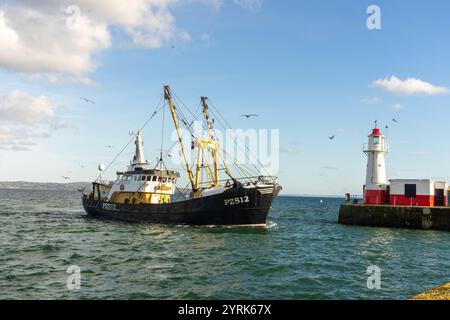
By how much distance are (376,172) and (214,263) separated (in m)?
31.0

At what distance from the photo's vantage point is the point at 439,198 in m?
44.8

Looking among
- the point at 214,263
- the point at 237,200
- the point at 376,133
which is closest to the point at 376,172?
the point at 376,133

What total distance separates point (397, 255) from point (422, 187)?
19677mm

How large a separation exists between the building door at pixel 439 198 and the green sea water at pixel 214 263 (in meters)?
8.29

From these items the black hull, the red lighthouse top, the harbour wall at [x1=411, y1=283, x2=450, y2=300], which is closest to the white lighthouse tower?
the red lighthouse top

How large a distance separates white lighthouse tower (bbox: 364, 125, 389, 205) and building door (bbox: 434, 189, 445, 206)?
5164mm

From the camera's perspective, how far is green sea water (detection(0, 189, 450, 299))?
1661cm

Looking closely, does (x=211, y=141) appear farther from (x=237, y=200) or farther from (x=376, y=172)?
(x=376, y=172)

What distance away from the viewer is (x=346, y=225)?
4741cm

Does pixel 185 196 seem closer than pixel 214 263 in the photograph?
No

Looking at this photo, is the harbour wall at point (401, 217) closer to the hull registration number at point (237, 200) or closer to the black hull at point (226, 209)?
the black hull at point (226, 209)

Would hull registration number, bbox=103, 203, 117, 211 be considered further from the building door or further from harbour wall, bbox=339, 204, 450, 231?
the building door

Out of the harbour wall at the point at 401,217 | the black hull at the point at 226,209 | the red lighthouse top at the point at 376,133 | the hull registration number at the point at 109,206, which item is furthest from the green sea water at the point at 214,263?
the red lighthouse top at the point at 376,133
